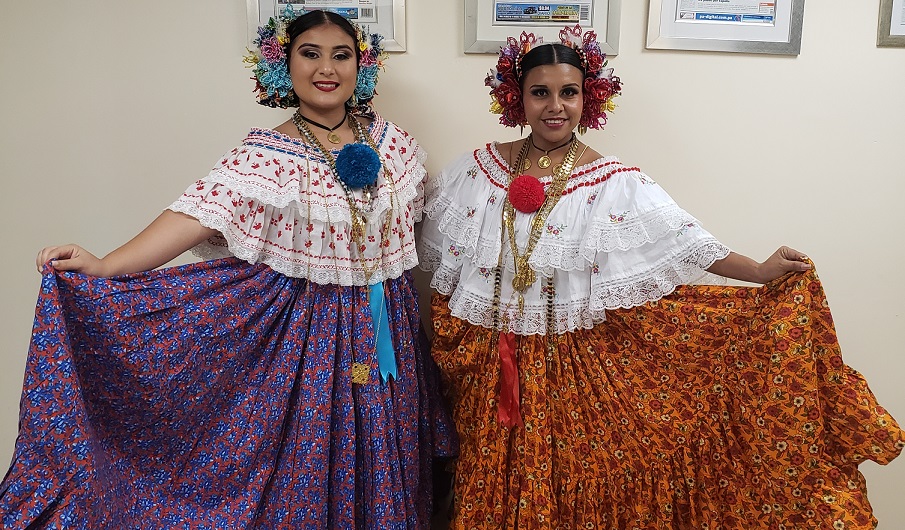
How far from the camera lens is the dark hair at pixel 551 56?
1530 mm

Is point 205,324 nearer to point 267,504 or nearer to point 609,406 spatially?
point 267,504

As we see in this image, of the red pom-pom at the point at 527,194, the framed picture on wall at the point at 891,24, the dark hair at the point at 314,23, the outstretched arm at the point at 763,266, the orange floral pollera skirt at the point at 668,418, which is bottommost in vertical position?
the orange floral pollera skirt at the point at 668,418

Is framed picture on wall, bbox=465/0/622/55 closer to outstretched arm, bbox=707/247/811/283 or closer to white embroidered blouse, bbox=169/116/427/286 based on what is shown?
white embroidered blouse, bbox=169/116/427/286

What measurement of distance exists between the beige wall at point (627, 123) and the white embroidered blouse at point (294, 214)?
454 millimetres

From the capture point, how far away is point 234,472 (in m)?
1.48

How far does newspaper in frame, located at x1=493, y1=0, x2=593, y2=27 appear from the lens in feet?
6.05

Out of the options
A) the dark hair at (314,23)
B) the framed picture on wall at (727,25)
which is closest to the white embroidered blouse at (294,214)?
the dark hair at (314,23)

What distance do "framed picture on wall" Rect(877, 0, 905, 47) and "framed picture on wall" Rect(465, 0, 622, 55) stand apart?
726 millimetres

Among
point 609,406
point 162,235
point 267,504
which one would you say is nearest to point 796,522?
point 609,406

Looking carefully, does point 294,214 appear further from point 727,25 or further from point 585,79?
point 727,25

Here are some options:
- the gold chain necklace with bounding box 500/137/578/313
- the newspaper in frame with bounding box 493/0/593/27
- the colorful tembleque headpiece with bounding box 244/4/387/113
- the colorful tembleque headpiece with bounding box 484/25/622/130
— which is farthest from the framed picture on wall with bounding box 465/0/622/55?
the gold chain necklace with bounding box 500/137/578/313

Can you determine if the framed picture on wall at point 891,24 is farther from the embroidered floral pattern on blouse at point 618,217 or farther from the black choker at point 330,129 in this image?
the black choker at point 330,129

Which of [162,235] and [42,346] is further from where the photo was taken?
[162,235]

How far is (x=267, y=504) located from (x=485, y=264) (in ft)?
2.46
